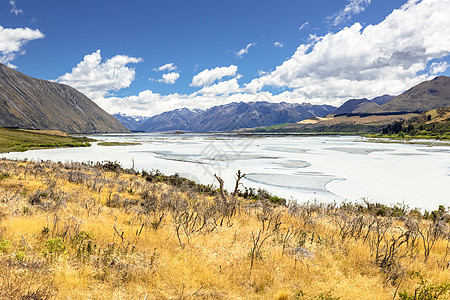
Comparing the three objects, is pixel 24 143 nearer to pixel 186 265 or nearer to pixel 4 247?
pixel 4 247

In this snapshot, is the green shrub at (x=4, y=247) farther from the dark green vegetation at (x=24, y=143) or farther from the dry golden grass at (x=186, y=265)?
the dark green vegetation at (x=24, y=143)

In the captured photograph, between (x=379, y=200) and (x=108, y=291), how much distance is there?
1795 cm

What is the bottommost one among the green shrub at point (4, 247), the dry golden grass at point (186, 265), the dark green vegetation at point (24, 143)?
the dry golden grass at point (186, 265)

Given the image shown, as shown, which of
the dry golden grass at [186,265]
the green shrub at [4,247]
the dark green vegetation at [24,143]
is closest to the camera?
the dry golden grass at [186,265]

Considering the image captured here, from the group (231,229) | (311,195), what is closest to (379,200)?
(311,195)

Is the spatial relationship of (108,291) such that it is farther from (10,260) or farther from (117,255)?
(10,260)

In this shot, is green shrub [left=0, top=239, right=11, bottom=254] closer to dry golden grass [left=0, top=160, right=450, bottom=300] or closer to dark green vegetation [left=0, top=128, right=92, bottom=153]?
dry golden grass [left=0, top=160, right=450, bottom=300]

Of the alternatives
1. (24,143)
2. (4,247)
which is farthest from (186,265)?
(24,143)

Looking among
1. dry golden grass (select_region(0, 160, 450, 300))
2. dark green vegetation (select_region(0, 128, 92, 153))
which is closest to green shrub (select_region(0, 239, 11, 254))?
dry golden grass (select_region(0, 160, 450, 300))

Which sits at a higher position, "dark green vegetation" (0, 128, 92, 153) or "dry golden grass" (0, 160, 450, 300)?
"dark green vegetation" (0, 128, 92, 153)

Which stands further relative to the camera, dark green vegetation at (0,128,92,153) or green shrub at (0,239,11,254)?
dark green vegetation at (0,128,92,153)

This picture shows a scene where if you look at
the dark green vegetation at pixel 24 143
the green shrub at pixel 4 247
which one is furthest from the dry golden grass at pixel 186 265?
the dark green vegetation at pixel 24 143

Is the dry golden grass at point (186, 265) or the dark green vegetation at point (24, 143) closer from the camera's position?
the dry golden grass at point (186, 265)

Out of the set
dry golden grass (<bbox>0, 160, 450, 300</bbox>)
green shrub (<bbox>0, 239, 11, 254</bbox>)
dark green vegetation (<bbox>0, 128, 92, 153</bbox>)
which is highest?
dark green vegetation (<bbox>0, 128, 92, 153</bbox>)
